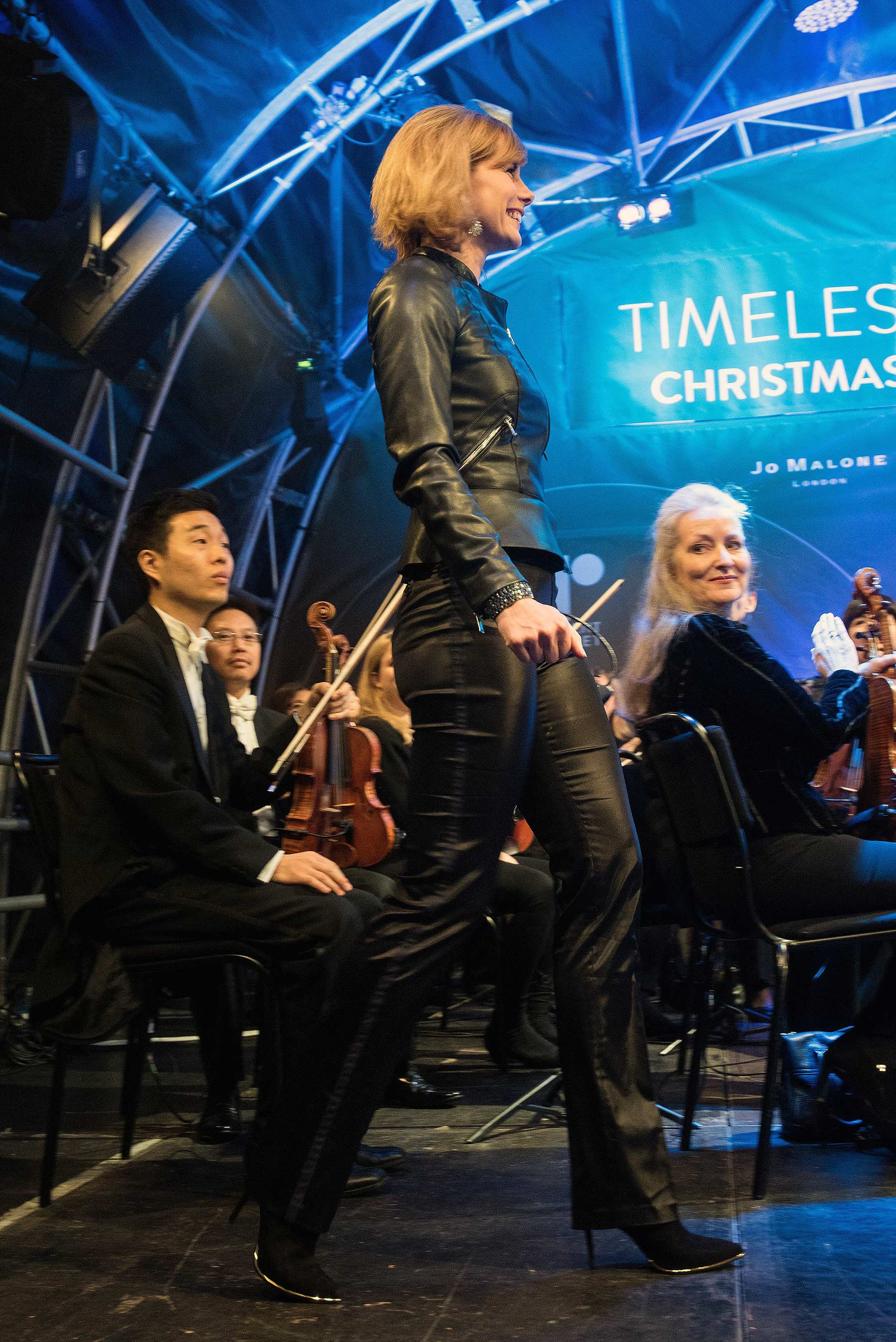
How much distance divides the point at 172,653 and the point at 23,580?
273 cm

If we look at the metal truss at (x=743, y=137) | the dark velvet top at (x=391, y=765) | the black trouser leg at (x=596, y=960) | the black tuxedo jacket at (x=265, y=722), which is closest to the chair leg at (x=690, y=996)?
the black trouser leg at (x=596, y=960)

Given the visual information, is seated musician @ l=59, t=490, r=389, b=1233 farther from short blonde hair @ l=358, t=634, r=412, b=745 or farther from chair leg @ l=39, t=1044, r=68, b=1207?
short blonde hair @ l=358, t=634, r=412, b=745

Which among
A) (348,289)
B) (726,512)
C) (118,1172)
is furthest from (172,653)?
(348,289)

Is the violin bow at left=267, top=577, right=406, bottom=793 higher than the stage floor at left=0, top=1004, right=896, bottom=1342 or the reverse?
higher

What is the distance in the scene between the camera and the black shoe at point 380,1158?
2.20 metres

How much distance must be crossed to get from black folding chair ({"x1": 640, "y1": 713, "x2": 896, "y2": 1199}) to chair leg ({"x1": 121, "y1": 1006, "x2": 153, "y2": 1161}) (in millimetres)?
1063

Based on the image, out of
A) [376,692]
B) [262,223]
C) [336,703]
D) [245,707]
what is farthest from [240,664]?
[262,223]

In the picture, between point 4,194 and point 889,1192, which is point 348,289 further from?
point 889,1192

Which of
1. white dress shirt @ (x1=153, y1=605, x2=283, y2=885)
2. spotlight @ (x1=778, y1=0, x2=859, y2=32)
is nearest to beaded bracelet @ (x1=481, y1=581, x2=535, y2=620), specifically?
white dress shirt @ (x1=153, y1=605, x2=283, y2=885)

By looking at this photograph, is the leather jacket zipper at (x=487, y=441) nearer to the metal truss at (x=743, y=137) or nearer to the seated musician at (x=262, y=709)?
the seated musician at (x=262, y=709)

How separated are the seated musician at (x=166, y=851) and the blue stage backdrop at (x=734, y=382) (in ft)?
12.5

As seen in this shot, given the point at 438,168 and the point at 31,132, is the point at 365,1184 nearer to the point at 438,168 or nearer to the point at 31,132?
the point at 438,168

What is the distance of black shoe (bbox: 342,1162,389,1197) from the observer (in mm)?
2041

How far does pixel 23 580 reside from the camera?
476cm
